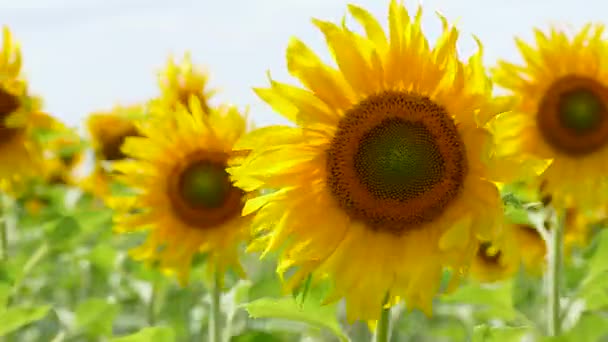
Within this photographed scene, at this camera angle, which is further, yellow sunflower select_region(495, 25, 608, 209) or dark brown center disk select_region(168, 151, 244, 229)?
yellow sunflower select_region(495, 25, 608, 209)

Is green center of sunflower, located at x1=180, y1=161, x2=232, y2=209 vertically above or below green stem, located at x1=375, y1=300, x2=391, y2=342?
above

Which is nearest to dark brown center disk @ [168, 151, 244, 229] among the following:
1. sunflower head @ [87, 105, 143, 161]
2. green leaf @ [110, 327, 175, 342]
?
green leaf @ [110, 327, 175, 342]

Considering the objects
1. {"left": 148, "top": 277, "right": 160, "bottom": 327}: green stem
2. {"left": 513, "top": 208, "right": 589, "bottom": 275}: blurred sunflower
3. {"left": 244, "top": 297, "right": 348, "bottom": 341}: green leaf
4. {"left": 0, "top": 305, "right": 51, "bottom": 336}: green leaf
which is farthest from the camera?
{"left": 513, "top": 208, "right": 589, "bottom": 275}: blurred sunflower

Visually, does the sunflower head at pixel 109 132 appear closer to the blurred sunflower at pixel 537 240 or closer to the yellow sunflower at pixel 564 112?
the blurred sunflower at pixel 537 240

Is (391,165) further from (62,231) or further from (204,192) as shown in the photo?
(62,231)

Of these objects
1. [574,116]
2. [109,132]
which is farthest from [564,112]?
[109,132]

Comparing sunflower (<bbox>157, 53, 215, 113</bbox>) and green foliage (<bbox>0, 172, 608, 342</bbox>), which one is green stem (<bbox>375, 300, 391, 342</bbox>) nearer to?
green foliage (<bbox>0, 172, 608, 342</bbox>)

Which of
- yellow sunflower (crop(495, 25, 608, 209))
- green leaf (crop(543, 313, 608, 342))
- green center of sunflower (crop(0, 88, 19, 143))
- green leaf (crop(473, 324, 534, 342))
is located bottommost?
green leaf (crop(473, 324, 534, 342))

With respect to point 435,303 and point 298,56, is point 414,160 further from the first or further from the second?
point 435,303

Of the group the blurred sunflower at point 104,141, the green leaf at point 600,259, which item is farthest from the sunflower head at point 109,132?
the green leaf at point 600,259
